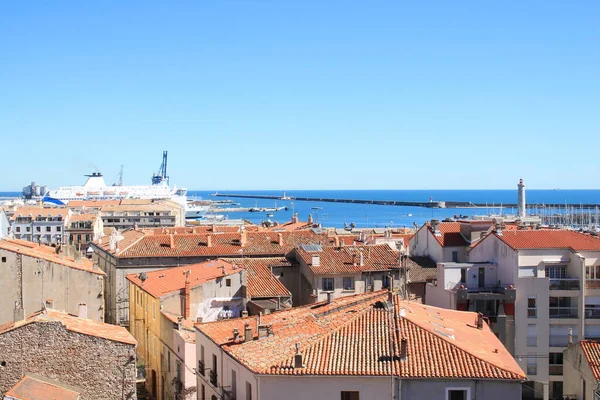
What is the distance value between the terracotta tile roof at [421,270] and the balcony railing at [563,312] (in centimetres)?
683

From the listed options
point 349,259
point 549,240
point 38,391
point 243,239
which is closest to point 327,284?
point 349,259

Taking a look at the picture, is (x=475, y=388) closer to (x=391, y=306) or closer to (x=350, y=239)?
(x=391, y=306)

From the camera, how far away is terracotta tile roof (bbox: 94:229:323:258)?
50.4 metres

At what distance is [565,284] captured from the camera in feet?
126

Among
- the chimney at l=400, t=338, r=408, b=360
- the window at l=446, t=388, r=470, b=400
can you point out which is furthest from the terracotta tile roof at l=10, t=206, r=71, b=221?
the window at l=446, t=388, r=470, b=400

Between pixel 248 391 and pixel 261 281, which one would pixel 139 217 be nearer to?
pixel 261 281

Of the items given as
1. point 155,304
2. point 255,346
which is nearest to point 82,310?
point 155,304

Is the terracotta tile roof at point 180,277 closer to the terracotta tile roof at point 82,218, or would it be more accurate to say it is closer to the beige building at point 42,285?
the beige building at point 42,285

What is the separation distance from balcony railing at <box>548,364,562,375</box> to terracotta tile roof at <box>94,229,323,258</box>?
1858cm

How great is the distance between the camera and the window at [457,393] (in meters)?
19.8

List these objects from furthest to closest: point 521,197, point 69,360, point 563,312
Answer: point 521,197, point 563,312, point 69,360

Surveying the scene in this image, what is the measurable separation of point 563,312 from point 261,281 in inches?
569

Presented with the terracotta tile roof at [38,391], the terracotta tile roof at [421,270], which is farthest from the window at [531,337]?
the terracotta tile roof at [38,391]

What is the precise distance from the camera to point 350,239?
6181cm
